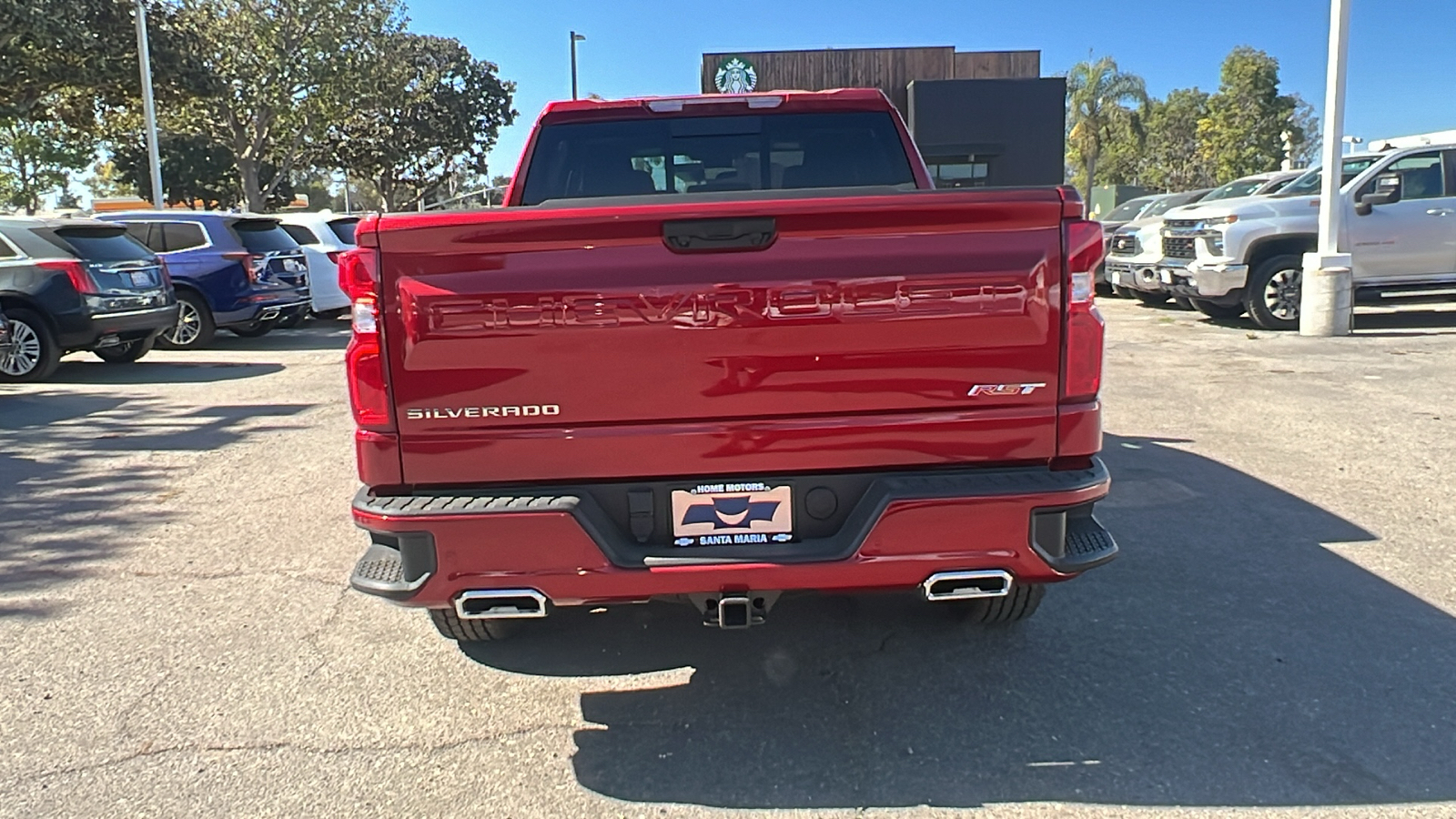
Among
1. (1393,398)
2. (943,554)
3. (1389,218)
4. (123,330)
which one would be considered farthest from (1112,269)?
(943,554)

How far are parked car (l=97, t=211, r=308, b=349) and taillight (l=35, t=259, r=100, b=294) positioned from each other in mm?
2312

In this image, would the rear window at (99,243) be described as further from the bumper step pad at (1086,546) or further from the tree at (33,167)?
the tree at (33,167)

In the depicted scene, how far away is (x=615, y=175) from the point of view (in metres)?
4.43

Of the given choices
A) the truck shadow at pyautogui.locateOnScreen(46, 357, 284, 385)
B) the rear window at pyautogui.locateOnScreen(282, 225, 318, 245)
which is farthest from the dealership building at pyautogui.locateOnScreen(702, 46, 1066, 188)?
the truck shadow at pyautogui.locateOnScreen(46, 357, 284, 385)

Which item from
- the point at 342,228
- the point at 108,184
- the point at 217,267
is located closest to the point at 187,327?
the point at 217,267

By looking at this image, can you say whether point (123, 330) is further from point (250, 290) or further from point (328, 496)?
point (328, 496)

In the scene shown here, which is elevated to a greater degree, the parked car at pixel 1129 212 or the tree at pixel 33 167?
the tree at pixel 33 167

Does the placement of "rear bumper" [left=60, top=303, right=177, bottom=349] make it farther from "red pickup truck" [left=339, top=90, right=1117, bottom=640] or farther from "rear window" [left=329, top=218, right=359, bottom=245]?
"red pickup truck" [left=339, top=90, right=1117, bottom=640]

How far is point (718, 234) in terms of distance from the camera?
8.77ft

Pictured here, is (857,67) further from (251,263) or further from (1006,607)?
(1006,607)

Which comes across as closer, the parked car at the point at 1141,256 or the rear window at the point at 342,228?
the parked car at the point at 1141,256

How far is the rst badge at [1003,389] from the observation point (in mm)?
2746

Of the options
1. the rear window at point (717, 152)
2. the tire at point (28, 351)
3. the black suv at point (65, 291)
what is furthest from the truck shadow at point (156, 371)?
the rear window at point (717, 152)

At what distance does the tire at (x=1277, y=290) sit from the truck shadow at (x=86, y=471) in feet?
34.0
